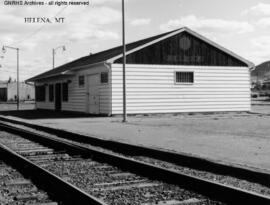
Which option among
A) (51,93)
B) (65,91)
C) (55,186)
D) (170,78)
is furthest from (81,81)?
(55,186)

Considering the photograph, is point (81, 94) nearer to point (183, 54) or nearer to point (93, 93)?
point (93, 93)

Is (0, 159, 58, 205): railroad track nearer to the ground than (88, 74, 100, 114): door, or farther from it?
nearer to the ground

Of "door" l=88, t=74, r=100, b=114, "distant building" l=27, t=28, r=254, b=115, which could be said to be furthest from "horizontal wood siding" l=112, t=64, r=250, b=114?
"door" l=88, t=74, r=100, b=114

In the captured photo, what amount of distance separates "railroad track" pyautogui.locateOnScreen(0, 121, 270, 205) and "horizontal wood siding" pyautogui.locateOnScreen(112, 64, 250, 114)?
49.3 feet

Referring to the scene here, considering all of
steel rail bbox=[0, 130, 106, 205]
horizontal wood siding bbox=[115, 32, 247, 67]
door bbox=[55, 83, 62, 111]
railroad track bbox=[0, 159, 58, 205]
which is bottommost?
railroad track bbox=[0, 159, 58, 205]

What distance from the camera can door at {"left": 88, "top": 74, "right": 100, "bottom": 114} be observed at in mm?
27562

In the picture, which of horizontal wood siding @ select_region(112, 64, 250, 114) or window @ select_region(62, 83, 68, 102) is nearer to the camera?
horizontal wood siding @ select_region(112, 64, 250, 114)

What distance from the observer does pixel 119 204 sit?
18.4 feet

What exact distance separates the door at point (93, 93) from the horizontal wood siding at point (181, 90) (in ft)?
7.42

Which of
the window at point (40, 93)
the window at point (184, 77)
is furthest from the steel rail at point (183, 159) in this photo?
the window at point (40, 93)

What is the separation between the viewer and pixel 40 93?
138 feet

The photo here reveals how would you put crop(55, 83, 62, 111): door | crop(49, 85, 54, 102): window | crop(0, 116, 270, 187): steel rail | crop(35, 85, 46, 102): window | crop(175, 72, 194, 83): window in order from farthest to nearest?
crop(35, 85, 46, 102): window
crop(49, 85, 54, 102): window
crop(55, 83, 62, 111): door
crop(175, 72, 194, 83): window
crop(0, 116, 270, 187): steel rail

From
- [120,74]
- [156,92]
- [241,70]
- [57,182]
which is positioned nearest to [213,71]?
[241,70]

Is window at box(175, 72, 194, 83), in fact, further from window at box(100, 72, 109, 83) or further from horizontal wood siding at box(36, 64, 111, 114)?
horizontal wood siding at box(36, 64, 111, 114)
